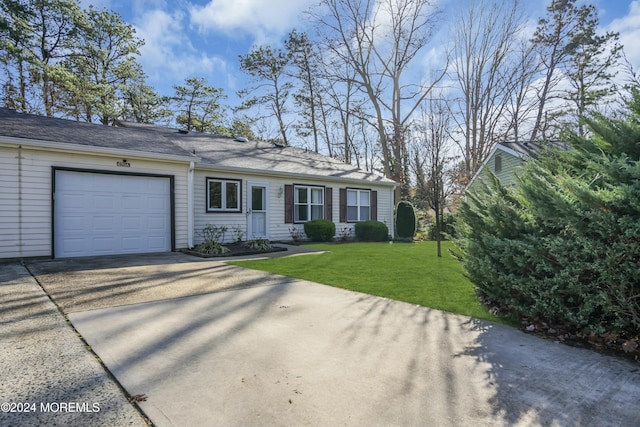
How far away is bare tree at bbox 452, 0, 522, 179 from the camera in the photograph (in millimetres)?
21875

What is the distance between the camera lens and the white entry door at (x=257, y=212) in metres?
12.0

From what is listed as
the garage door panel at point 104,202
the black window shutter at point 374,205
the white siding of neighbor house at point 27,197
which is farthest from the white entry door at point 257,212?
the black window shutter at point 374,205

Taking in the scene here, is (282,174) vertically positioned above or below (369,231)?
above

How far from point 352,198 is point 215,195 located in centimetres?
618

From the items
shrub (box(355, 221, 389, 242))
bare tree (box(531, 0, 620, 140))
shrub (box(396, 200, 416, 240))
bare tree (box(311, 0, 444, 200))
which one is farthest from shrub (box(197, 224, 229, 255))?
bare tree (box(531, 0, 620, 140))

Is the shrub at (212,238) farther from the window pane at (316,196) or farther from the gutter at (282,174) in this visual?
the window pane at (316,196)

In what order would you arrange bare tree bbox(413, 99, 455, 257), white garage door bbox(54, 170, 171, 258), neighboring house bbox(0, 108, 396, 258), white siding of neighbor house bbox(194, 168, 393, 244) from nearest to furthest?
neighboring house bbox(0, 108, 396, 258) → white garage door bbox(54, 170, 171, 258) → bare tree bbox(413, 99, 455, 257) → white siding of neighbor house bbox(194, 168, 393, 244)

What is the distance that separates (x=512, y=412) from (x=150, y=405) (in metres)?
2.03

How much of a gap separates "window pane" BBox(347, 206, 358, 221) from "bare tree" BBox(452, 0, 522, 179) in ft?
34.5

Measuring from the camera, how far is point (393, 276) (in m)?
6.16

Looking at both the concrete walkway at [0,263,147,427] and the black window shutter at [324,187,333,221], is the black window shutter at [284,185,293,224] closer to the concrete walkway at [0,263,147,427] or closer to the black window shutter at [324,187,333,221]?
the black window shutter at [324,187,333,221]

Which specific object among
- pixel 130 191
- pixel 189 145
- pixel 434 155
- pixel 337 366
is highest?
pixel 189 145

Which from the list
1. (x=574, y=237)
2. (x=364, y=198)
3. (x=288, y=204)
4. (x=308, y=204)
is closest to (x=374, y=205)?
(x=364, y=198)

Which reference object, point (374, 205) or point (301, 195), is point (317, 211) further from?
point (374, 205)
